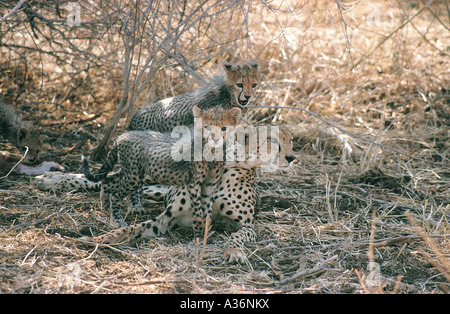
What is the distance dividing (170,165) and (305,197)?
4.23ft

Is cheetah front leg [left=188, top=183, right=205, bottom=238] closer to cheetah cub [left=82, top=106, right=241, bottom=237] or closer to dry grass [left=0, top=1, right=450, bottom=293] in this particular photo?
cheetah cub [left=82, top=106, right=241, bottom=237]

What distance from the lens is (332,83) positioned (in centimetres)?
646

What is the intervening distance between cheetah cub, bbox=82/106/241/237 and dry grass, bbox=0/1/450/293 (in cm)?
20

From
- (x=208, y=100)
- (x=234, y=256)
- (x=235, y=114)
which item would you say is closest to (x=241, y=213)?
(x=234, y=256)

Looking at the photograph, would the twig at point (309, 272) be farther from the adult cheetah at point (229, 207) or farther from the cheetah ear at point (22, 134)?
the cheetah ear at point (22, 134)

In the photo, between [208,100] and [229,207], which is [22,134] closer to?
[208,100]

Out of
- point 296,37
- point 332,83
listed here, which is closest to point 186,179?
point 332,83

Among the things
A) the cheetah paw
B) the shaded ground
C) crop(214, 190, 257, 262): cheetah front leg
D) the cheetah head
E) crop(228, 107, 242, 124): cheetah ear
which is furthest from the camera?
the cheetah head

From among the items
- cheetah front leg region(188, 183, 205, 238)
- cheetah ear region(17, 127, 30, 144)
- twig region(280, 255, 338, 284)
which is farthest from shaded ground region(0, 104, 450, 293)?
cheetah ear region(17, 127, 30, 144)

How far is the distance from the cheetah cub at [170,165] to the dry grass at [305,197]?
0.20 metres

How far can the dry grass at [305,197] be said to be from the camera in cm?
306

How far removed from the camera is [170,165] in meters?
3.86

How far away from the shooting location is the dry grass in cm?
306

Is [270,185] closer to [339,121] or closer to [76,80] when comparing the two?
[339,121]
